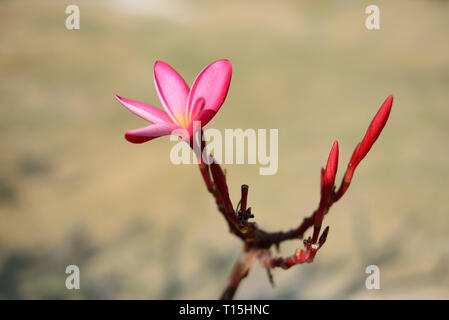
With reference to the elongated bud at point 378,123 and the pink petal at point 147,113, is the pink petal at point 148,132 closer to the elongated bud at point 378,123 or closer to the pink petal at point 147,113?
the pink petal at point 147,113

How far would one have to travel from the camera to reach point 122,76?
140cm

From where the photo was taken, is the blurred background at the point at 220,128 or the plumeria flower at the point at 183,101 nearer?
the plumeria flower at the point at 183,101

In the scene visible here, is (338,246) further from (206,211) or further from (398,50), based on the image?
(398,50)

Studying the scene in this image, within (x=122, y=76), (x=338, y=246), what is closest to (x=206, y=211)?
(x=338, y=246)

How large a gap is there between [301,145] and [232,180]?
0.74 ft

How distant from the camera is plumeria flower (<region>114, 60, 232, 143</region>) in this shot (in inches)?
13.9

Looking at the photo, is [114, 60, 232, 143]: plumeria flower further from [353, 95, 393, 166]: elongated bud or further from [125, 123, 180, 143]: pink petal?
[353, 95, 393, 166]: elongated bud

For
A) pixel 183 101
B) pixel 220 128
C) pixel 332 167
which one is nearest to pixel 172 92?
pixel 183 101

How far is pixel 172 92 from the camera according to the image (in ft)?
1.30

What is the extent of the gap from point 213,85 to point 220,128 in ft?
2.69

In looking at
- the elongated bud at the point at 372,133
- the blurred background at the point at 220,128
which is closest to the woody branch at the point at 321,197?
the elongated bud at the point at 372,133

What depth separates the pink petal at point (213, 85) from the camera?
0.37 metres

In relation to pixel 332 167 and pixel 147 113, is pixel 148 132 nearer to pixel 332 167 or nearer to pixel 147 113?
pixel 147 113
